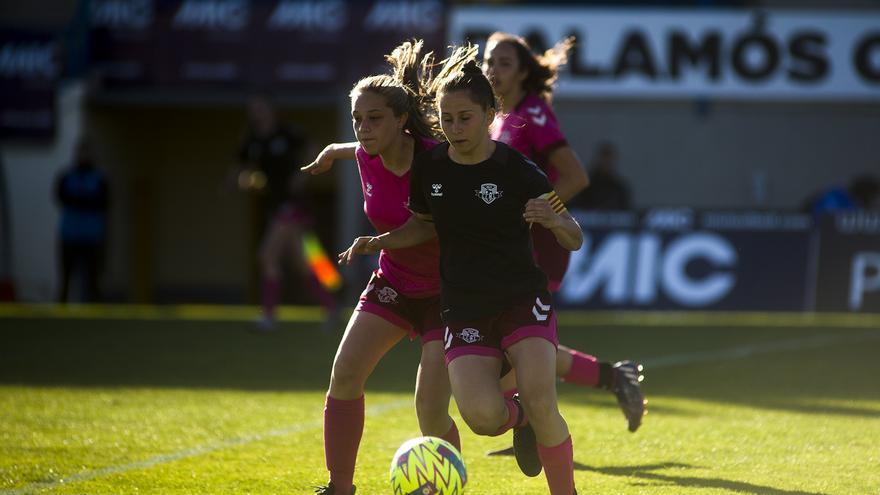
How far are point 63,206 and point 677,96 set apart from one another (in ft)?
29.0

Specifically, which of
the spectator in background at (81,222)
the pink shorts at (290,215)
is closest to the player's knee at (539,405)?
the pink shorts at (290,215)

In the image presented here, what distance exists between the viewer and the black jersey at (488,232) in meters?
5.28

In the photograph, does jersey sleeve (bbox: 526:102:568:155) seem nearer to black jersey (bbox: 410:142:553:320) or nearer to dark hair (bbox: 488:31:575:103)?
dark hair (bbox: 488:31:575:103)

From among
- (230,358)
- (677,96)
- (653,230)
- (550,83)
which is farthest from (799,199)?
(550,83)

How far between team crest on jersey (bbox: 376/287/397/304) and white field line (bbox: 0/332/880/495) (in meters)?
1.50

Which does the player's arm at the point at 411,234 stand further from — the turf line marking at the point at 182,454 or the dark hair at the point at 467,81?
the turf line marking at the point at 182,454

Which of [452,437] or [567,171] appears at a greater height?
[567,171]

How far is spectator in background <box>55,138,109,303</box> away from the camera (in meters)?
16.4

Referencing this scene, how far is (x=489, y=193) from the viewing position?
5.29 metres

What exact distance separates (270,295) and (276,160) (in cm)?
129

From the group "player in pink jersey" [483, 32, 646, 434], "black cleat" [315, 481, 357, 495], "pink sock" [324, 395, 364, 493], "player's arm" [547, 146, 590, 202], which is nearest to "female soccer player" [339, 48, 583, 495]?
"pink sock" [324, 395, 364, 493]

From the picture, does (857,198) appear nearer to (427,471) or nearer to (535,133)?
(535,133)

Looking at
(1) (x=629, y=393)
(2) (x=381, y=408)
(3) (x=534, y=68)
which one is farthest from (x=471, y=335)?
(2) (x=381, y=408)

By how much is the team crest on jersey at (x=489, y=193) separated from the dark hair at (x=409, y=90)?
2.00ft
